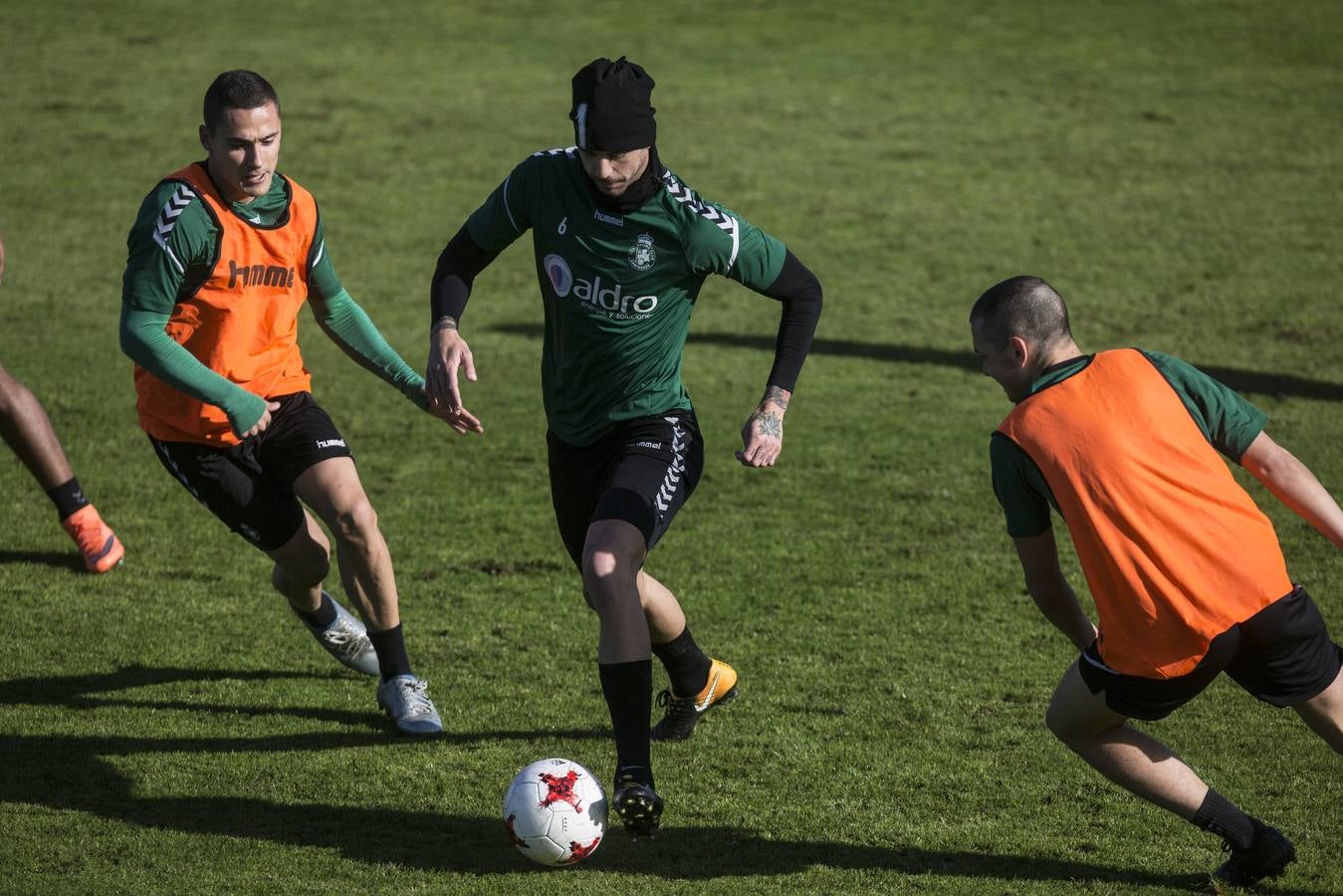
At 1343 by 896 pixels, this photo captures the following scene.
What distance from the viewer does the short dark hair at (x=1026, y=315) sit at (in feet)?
14.1

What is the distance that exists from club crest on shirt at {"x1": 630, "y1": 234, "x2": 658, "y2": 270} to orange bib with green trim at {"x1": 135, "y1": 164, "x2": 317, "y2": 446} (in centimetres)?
138

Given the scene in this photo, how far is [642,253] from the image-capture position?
5.16 m

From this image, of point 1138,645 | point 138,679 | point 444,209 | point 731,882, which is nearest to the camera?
point 1138,645

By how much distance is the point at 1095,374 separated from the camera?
14.0 feet

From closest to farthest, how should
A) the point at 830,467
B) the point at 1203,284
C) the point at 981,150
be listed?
1. the point at 830,467
2. the point at 1203,284
3. the point at 981,150

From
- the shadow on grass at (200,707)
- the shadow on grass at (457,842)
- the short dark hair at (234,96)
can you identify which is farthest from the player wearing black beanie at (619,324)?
the shadow on grass at (200,707)

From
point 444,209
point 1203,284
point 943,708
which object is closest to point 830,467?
point 943,708

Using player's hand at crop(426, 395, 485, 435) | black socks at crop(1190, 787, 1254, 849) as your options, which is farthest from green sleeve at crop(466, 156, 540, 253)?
black socks at crop(1190, 787, 1254, 849)

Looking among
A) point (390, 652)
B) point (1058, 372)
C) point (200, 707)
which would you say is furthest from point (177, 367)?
point (1058, 372)

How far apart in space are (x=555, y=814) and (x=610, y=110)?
2.14 metres

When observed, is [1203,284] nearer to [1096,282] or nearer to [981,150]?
[1096,282]

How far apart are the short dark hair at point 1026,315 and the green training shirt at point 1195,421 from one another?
0.34 ft

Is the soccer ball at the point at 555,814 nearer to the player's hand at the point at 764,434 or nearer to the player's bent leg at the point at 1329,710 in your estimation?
the player's hand at the point at 764,434

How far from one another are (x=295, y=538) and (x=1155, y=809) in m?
3.16
